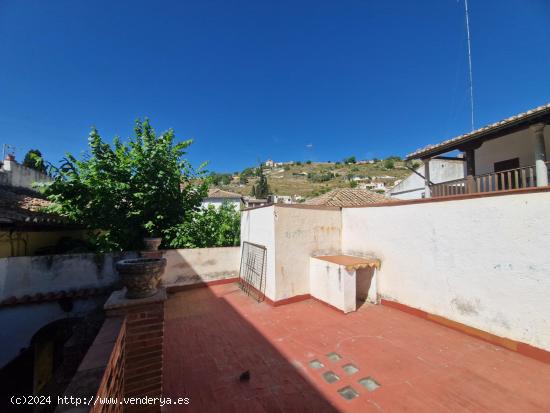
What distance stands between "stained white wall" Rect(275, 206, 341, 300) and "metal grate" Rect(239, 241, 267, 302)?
0.74m

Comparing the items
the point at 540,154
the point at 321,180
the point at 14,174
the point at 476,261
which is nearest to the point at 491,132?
the point at 540,154

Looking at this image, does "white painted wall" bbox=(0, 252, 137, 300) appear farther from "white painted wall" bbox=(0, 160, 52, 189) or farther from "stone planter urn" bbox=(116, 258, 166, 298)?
"white painted wall" bbox=(0, 160, 52, 189)

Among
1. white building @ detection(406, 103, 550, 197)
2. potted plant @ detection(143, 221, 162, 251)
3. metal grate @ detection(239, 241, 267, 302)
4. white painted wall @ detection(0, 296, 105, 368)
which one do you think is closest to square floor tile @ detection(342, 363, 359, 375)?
metal grate @ detection(239, 241, 267, 302)

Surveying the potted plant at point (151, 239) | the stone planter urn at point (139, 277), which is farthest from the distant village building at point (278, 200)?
the stone planter urn at point (139, 277)

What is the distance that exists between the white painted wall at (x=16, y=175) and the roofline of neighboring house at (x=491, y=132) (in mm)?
16894

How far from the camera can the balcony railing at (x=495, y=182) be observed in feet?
21.0

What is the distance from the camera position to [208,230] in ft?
30.8

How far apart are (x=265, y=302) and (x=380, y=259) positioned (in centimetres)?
348

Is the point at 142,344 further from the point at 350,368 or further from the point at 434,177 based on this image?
the point at 434,177

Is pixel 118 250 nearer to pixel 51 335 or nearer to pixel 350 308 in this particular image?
pixel 51 335

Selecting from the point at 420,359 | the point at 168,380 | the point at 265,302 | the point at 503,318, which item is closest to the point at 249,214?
the point at 265,302

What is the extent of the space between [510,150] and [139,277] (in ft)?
37.9

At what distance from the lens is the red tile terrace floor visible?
3.10 m

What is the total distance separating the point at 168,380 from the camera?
3537 mm
